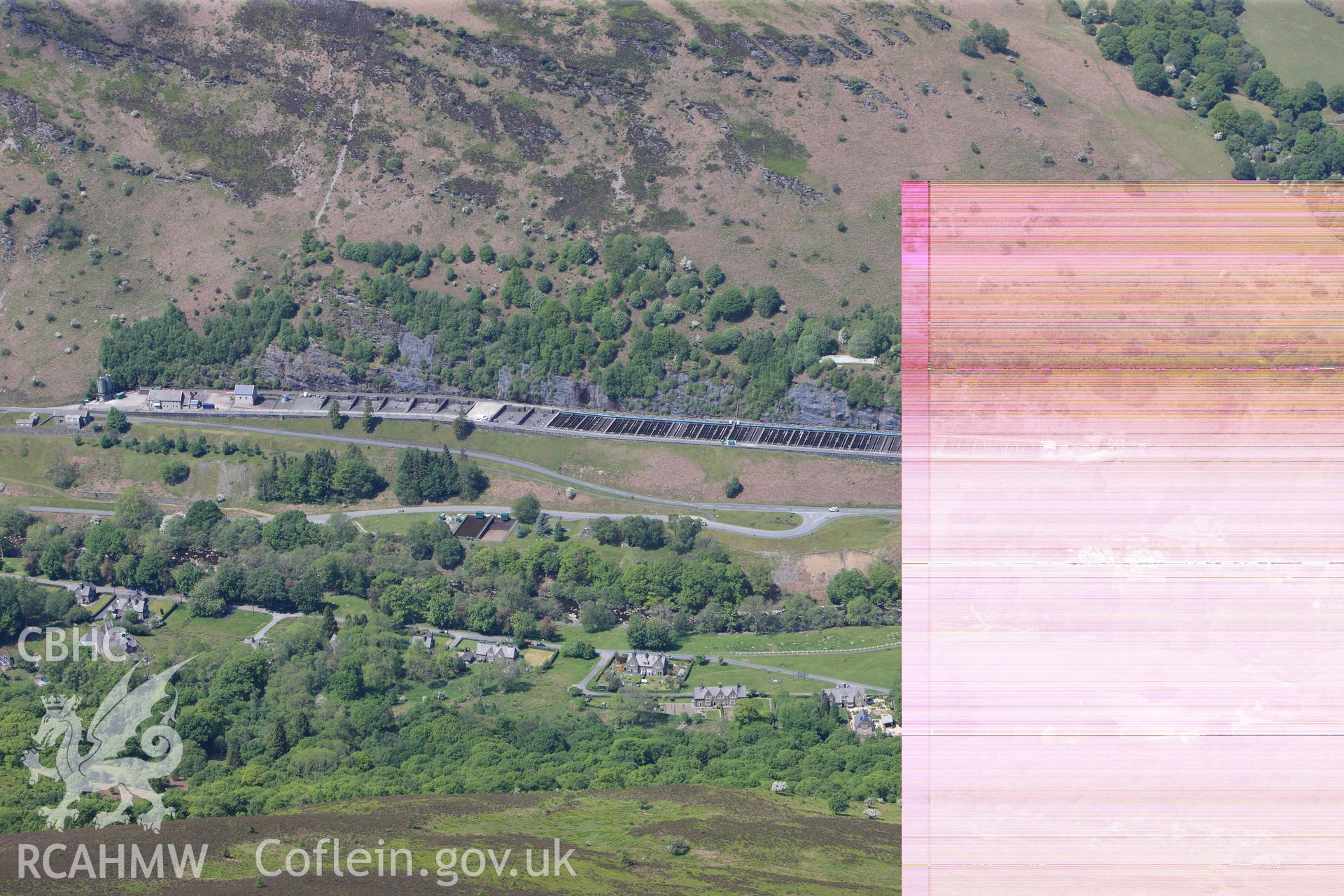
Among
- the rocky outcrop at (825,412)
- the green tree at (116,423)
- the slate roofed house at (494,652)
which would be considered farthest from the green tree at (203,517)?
the rocky outcrop at (825,412)

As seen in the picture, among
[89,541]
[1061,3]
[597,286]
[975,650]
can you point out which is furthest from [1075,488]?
[1061,3]

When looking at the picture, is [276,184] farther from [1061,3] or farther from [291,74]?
[1061,3]

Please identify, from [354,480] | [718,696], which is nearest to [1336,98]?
[718,696]

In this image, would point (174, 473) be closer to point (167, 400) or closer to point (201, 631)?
point (167, 400)

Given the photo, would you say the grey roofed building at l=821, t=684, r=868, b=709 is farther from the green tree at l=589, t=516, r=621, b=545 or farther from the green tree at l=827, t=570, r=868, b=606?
the green tree at l=589, t=516, r=621, b=545

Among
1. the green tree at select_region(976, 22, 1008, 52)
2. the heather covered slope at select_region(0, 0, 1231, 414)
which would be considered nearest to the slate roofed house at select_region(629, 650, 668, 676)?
the heather covered slope at select_region(0, 0, 1231, 414)

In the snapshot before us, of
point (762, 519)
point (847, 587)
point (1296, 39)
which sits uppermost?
point (1296, 39)
